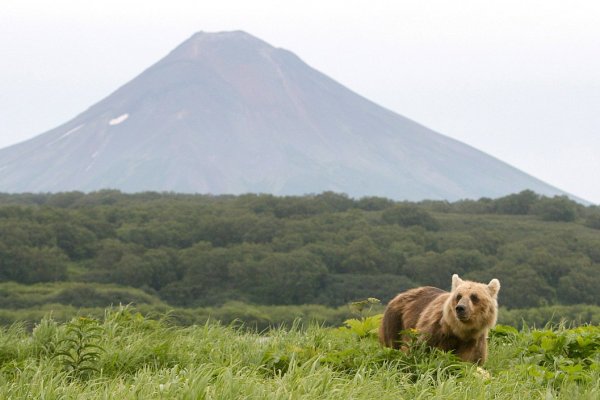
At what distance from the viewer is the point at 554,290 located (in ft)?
256

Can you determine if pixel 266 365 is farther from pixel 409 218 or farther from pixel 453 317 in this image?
pixel 409 218

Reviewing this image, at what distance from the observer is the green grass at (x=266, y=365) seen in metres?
6.41

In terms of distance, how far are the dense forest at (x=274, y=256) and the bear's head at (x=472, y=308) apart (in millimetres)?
63639

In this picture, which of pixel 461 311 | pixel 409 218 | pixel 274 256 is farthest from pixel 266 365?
pixel 409 218

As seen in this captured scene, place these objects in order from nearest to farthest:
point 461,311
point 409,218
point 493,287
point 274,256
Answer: point 461,311, point 493,287, point 274,256, point 409,218

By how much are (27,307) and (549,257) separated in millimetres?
45216

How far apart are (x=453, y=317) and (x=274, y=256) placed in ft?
250

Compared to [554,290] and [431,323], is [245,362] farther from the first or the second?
[554,290]

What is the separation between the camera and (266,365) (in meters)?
8.21

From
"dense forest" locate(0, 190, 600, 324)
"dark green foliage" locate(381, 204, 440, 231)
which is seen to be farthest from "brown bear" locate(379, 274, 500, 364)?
"dark green foliage" locate(381, 204, 440, 231)

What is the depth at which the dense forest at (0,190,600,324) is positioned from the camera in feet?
257

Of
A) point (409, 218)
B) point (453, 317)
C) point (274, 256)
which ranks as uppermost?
point (453, 317)

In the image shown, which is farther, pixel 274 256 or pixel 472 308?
pixel 274 256

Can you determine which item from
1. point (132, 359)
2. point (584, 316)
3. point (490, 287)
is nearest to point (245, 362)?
point (132, 359)
